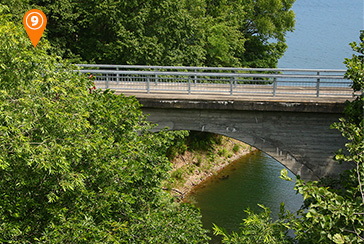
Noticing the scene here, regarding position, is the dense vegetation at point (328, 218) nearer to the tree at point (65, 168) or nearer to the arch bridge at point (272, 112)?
the tree at point (65, 168)

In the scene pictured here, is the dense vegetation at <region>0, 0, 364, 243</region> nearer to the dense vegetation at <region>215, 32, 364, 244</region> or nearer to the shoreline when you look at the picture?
the dense vegetation at <region>215, 32, 364, 244</region>

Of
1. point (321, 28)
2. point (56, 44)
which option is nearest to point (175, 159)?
point (56, 44)

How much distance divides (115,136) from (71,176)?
2.93m

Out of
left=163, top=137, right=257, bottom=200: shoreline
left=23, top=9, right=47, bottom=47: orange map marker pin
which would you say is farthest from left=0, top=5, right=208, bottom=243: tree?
left=163, top=137, right=257, bottom=200: shoreline

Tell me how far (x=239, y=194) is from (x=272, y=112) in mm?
8999

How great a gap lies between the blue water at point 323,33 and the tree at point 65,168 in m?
35.1

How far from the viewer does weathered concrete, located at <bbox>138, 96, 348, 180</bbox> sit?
16438 mm

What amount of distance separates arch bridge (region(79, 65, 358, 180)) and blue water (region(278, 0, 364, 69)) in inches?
1111

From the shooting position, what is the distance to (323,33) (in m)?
56.1

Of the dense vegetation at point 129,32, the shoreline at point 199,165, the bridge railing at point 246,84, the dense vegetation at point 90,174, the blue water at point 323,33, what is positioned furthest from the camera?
the blue water at point 323,33

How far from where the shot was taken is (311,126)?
16.5m

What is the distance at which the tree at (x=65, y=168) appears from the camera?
9.12 m

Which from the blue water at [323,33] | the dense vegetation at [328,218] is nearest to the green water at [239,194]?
the dense vegetation at [328,218]

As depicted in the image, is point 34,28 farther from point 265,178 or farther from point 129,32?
point 265,178
